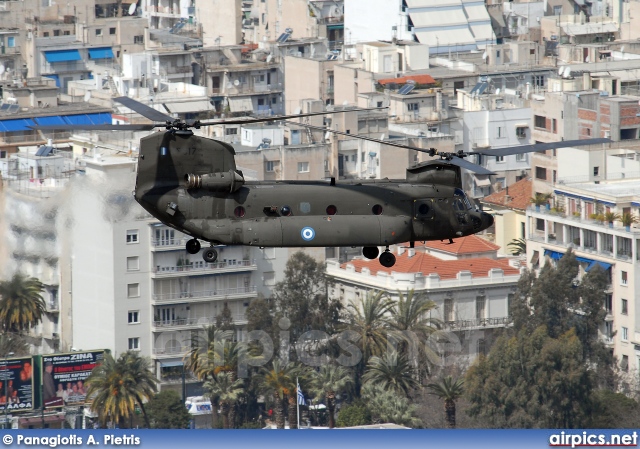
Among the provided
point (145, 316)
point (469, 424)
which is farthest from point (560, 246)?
point (145, 316)

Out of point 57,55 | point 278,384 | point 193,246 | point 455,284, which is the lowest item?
point 278,384

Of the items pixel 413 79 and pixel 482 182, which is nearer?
pixel 482 182

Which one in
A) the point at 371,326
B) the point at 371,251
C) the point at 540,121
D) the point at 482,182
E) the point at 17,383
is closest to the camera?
the point at 371,251

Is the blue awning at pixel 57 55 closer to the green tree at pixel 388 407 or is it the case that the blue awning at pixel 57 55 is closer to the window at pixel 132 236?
the window at pixel 132 236

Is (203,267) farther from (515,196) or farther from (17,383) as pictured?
(515,196)

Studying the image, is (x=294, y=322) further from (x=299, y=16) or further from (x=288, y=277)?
(x=299, y=16)

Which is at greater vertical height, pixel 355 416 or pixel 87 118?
pixel 87 118

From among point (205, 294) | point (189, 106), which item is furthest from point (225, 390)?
point (189, 106)
